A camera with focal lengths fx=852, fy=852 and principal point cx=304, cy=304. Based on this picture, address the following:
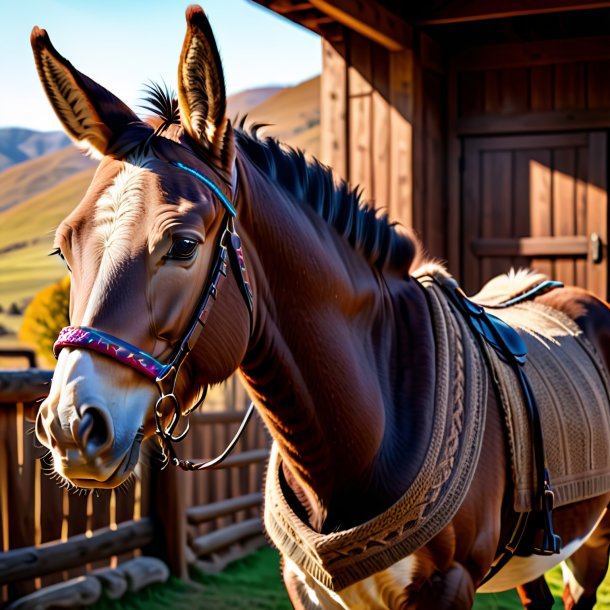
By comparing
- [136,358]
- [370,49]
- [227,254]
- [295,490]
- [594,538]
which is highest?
[370,49]

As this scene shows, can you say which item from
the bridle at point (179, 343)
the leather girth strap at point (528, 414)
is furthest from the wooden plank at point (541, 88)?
the bridle at point (179, 343)

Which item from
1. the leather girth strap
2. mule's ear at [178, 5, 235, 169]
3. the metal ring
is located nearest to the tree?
the leather girth strap

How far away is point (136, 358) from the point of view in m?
1.58

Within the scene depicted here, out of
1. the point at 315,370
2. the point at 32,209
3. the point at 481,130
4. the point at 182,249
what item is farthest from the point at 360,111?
the point at 32,209

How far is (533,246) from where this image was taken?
627 centimetres

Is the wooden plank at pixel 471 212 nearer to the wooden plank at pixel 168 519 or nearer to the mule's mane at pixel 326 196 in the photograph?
the wooden plank at pixel 168 519

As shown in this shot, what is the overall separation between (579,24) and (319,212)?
4.98 metres

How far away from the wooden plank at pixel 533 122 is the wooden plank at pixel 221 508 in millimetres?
3120

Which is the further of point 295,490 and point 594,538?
point 594,538

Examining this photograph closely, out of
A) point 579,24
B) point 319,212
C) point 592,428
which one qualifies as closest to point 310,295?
point 319,212

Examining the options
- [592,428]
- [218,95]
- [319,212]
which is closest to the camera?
[218,95]

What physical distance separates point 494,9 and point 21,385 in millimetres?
3719

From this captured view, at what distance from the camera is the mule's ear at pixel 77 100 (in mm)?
1811

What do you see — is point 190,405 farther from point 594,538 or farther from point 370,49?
point 370,49
